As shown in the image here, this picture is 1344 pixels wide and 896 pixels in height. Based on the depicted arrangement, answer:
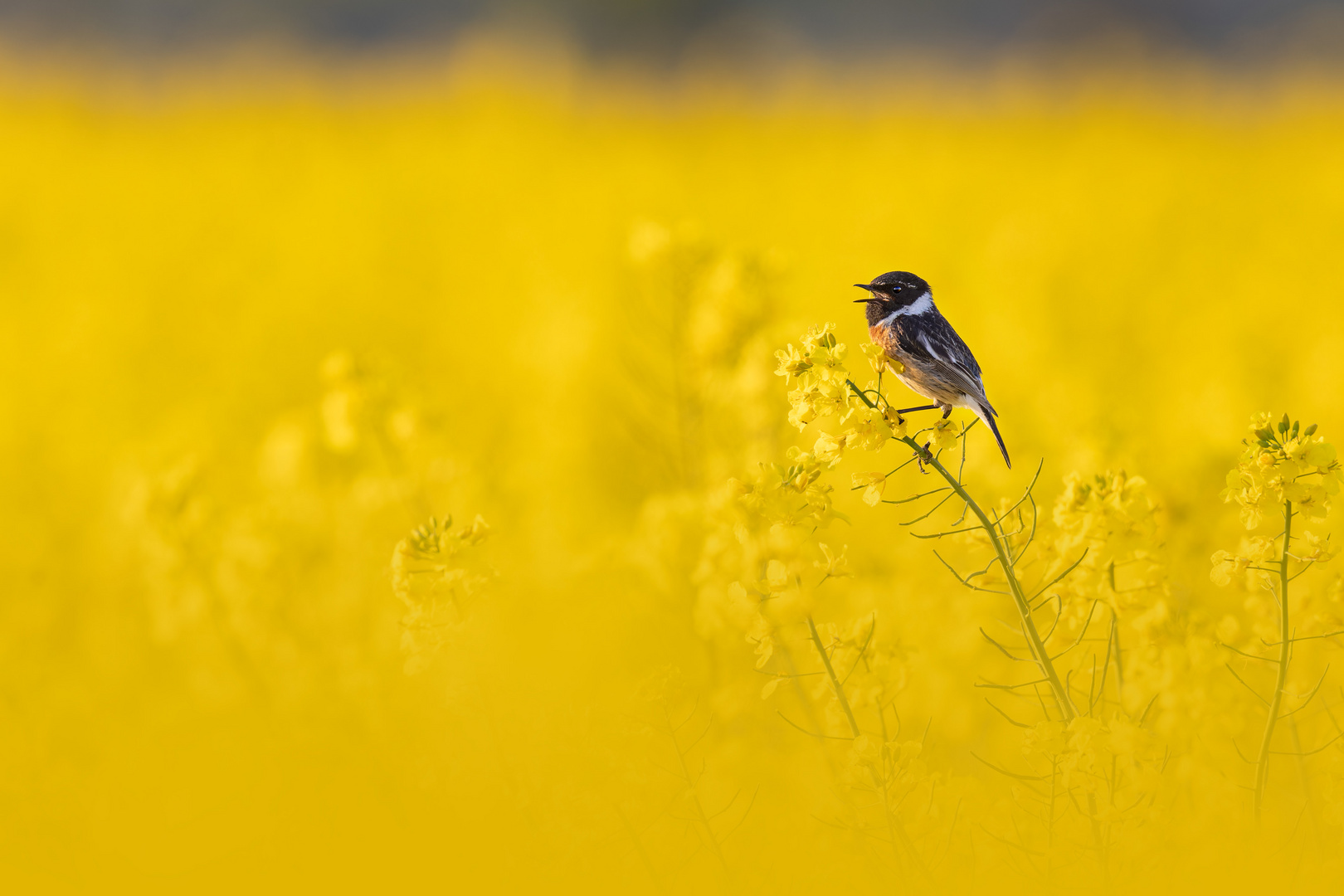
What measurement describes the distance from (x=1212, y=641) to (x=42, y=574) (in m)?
3.75

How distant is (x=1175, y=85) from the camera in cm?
1323

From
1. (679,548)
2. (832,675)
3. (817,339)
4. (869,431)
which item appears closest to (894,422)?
(869,431)

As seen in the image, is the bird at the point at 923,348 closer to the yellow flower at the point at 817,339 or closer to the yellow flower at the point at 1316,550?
the yellow flower at the point at 817,339

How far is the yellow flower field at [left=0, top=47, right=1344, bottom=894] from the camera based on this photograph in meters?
1.39

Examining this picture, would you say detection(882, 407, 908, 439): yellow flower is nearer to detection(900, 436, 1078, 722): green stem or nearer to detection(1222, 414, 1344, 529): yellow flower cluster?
detection(900, 436, 1078, 722): green stem

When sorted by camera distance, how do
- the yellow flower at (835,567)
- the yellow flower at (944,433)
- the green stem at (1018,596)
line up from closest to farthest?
the green stem at (1018,596) < the yellow flower at (944,433) < the yellow flower at (835,567)

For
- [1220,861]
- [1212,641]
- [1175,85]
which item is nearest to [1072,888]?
[1220,861]

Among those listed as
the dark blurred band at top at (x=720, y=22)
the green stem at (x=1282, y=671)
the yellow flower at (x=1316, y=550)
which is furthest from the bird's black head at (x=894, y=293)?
the dark blurred band at top at (x=720, y=22)

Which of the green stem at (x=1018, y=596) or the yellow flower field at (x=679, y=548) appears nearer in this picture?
the green stem at (x=1018, y=596)

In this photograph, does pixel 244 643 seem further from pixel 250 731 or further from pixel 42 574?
pixel 42 574

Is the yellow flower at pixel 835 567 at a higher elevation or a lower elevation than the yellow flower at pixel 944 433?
lower

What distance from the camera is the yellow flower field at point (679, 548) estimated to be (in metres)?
1.39

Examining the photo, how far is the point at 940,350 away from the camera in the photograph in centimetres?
120

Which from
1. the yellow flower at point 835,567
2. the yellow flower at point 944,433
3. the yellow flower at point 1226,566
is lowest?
the yellow flower at point 1226,566
